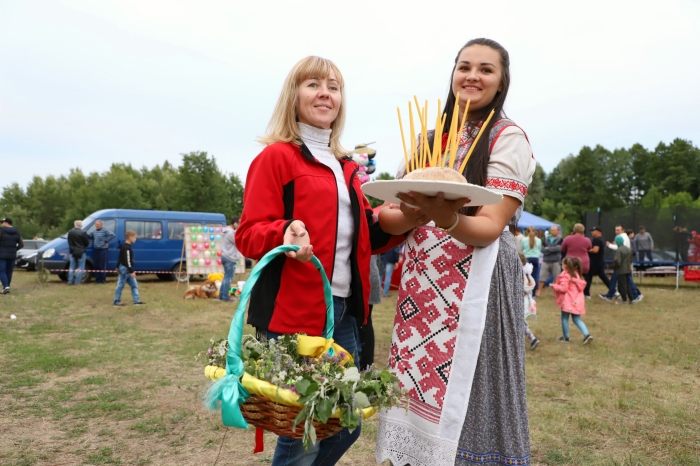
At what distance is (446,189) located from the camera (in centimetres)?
154

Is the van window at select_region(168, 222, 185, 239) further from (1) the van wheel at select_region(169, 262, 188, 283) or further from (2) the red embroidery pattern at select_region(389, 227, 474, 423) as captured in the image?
(2) the red embroidery pattern at select_region(389, 227, 474, 423)

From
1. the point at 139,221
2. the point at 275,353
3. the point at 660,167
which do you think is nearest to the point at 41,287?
the point at 139,221

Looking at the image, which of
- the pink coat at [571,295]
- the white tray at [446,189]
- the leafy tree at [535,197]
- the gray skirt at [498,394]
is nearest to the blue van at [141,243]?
the pink coat at [571,295]

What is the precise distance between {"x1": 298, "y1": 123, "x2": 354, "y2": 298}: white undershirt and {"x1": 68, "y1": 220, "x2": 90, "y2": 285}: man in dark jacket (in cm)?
1423

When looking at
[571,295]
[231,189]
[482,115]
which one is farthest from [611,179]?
[482,115]

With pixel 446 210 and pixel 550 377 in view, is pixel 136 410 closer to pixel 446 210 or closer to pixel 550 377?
pixel 446 210

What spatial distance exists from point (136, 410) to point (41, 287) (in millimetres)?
11504

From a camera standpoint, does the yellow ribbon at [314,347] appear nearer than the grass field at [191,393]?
Yes

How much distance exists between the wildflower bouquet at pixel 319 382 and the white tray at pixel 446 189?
22.8 inches

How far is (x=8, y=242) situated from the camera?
12.6m

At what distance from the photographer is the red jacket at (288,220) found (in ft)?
6.27

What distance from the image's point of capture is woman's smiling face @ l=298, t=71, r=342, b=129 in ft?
6.76

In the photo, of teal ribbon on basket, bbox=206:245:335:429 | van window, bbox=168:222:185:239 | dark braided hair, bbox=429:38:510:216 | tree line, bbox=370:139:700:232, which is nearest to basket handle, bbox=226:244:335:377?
teal ribbon on basket, bbox=206:245:335:429

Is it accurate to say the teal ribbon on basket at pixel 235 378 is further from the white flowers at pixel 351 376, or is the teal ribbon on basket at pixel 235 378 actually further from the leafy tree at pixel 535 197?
the leafy tree at pixel 535 197
